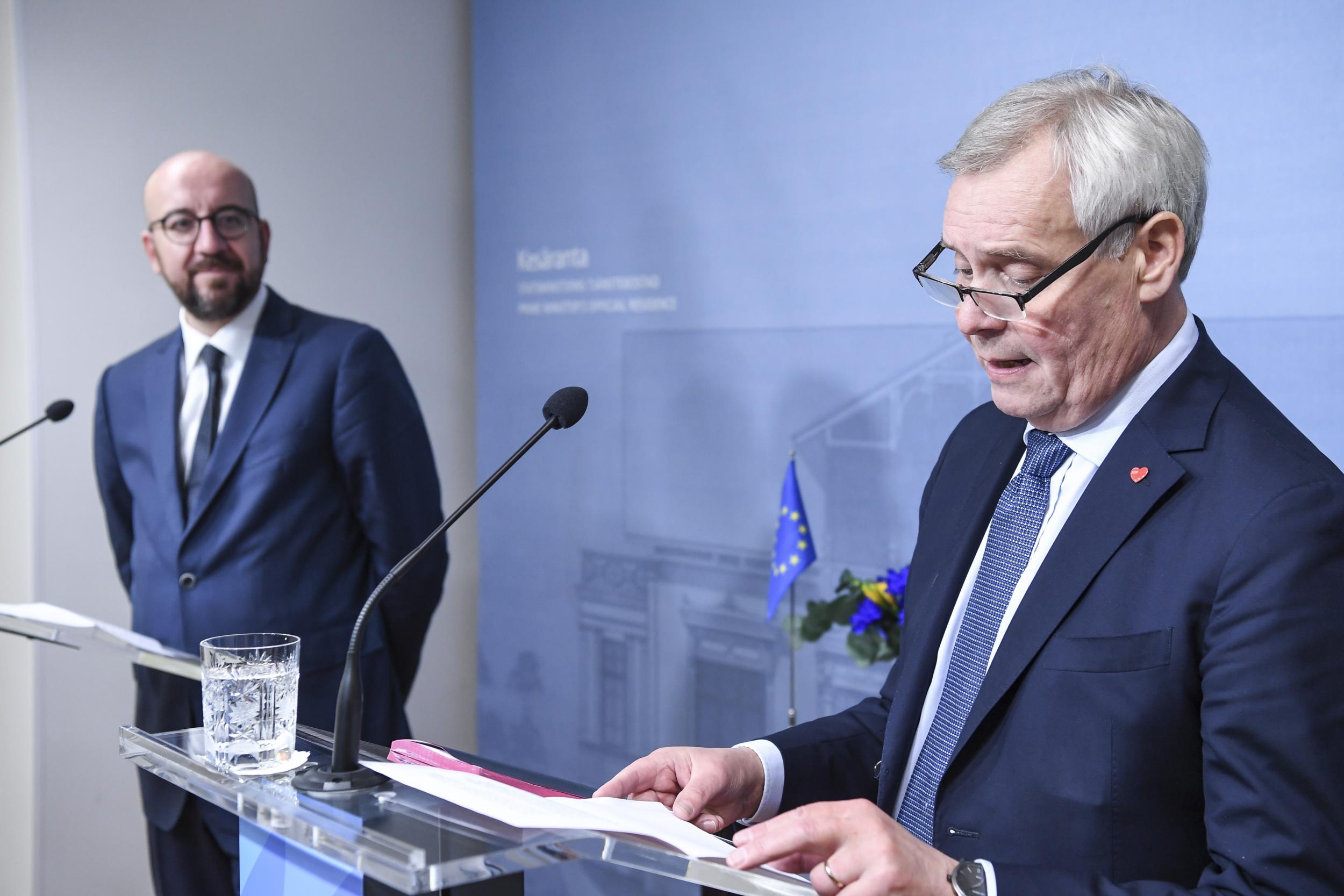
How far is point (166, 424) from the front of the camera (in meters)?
2.89

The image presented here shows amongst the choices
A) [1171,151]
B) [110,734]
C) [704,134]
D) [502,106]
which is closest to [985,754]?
[1171,151]

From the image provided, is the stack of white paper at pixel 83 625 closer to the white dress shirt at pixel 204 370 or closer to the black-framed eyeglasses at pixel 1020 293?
the white dress shirt at pixel 204 370

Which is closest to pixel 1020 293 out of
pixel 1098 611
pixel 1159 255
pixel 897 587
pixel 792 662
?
pixel 1159 255

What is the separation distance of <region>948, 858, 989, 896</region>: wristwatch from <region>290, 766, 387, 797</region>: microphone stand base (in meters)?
0.58

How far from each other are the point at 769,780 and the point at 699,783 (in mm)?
171

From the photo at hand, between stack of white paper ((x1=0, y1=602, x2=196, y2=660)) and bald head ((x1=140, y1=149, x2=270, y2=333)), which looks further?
bald head ((x1=140, y1=149, x2=270, y2=333))

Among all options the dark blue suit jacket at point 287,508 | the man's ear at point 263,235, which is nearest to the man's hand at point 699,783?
the dark blue suit jacket at point 287,508

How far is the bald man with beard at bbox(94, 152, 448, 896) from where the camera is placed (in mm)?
2783

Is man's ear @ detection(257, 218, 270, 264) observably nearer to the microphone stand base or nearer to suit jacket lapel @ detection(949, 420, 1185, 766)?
the microphone stand base

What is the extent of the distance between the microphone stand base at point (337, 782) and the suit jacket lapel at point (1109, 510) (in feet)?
2.30

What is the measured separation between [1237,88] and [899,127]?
855 mm

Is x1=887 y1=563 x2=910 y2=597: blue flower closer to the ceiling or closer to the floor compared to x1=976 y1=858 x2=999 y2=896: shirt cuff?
closer to the ceiling

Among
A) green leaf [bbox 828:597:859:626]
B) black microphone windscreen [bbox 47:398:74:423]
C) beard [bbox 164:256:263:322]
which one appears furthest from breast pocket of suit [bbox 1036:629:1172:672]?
beard [bbox 164:256:263:322]

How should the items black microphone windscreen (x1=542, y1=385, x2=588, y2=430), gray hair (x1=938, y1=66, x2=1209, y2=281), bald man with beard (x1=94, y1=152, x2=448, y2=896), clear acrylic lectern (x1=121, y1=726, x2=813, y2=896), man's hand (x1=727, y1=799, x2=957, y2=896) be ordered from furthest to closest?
1. bald man with beard (x1=94, y1=152, x2=448, y2=896)
2. black microphone windscreen (x1=542, y1=385, x2=588, y2=430)
3. gray hair (x1=938, y1=66, x2=1209, y2=281)
4. man's hand (x1=727, y1=799, x2=957, y2=896)
5. clear acrylic lectern (x1=121, y1=726, x2=813, y2=896)
